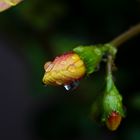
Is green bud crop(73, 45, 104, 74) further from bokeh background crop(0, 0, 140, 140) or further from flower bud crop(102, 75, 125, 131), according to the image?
bokeh background crop(0, 0, 140, 140)

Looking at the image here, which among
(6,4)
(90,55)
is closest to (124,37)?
(90,55)

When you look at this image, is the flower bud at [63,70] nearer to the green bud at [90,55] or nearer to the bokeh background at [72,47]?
the green bud at [90,55]

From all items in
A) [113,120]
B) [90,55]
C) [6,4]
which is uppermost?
[6,4]

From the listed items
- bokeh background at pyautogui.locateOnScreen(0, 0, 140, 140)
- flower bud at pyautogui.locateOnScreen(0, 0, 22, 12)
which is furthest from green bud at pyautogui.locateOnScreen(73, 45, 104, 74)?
bokeh background at pyautogui.locateOnScreen(0, 0, 140, 140)

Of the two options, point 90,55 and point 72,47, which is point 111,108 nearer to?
point 90,55

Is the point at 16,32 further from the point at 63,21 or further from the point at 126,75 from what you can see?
the point at 126,75

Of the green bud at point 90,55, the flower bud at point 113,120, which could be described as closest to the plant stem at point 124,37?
the green bud at point 90,55
